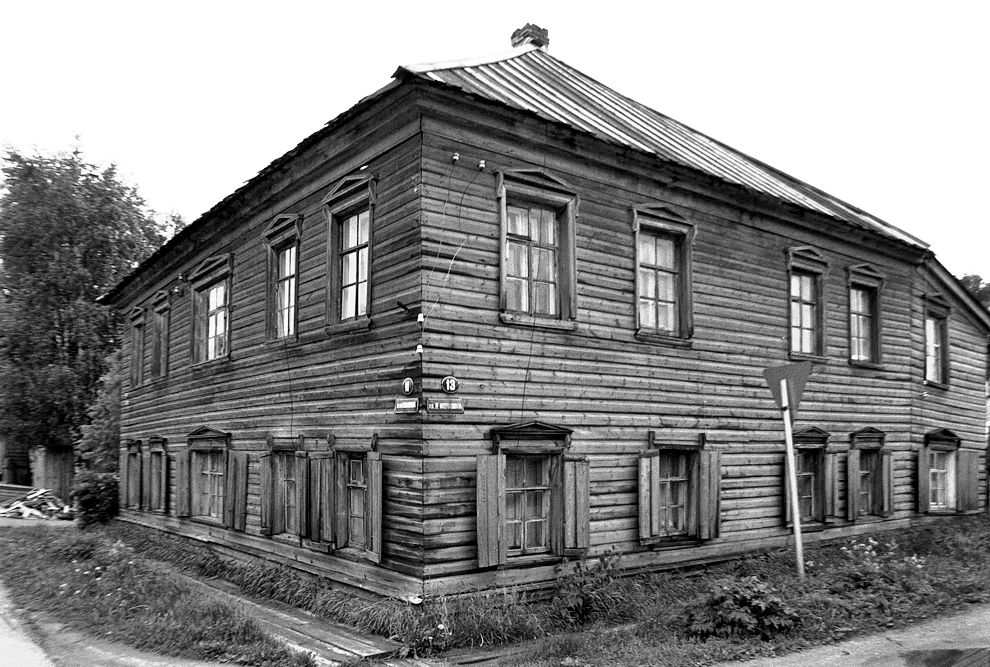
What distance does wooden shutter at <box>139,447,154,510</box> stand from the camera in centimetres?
1943

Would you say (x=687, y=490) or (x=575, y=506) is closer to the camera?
(x=575, y=506)

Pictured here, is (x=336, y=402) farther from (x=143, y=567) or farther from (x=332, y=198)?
(x=143, y=567)

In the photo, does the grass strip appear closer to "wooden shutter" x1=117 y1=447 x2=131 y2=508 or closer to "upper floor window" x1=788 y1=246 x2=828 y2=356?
"wooden shutter" x1=117 y1=447 x2=131 y2=508

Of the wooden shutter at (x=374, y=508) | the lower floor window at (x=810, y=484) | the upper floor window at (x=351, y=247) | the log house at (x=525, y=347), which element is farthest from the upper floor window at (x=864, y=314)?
the wooden shutter at (x=374, y=508)

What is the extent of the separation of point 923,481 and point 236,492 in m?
13.6

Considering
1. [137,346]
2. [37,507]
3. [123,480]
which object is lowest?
[37,507]

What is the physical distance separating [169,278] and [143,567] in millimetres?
8096

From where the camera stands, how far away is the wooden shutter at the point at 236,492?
13.8 metres

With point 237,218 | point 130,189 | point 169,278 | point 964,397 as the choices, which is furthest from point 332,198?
point 130,189

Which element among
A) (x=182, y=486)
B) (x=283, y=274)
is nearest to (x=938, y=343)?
(x=283, y=274)

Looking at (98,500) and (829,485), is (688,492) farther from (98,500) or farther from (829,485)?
(98,500)

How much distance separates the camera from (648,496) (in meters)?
11.5

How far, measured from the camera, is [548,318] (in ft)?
35.3

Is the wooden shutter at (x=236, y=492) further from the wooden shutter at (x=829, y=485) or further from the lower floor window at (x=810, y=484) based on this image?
the wooden shutter at (x=829, y=485)
